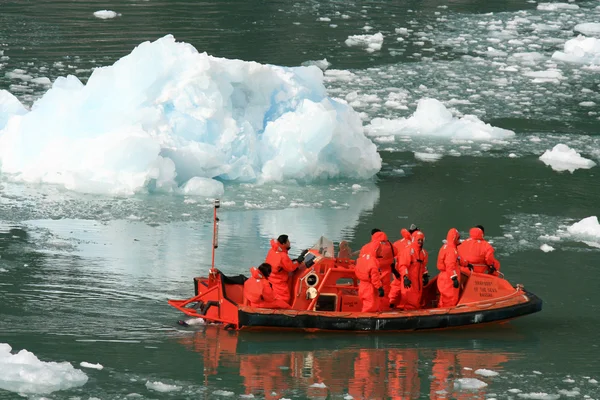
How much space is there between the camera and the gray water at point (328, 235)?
11.4 metres

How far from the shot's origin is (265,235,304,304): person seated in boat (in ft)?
40.0

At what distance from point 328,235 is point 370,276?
4.04 m

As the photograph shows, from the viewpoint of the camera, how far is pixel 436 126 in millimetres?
22078

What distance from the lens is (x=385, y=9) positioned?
114ft

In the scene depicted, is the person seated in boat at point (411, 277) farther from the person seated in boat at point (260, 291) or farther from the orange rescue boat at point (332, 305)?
the person seated in boat at point (260, 291)

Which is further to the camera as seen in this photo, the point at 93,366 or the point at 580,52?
the point at 580,52

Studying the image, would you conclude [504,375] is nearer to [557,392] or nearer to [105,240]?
[557,392]

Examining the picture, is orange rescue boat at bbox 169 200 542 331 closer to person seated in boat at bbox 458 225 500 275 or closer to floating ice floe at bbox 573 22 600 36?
person seated in boat at bbox 458 225 500 275

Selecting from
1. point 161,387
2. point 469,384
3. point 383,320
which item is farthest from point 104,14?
point 469,384

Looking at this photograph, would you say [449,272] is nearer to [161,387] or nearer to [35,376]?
[161,387]

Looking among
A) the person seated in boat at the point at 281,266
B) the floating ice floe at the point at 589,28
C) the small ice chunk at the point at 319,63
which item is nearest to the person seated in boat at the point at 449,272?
the person seated in boat at the point at 281,266

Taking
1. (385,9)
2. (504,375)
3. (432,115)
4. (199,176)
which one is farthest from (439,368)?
(385,9)

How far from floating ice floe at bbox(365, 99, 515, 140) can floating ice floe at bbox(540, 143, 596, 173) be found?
1.72 metres

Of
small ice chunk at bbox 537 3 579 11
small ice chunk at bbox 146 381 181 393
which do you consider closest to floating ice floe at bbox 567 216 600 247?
small ice chunk at bbox 146 381 181 393
